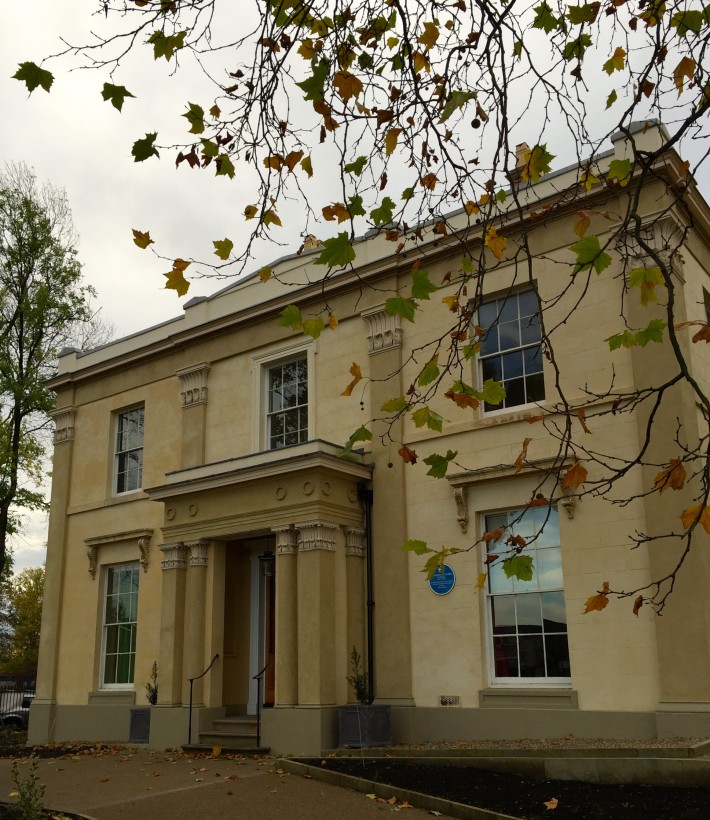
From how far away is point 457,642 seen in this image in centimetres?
1372

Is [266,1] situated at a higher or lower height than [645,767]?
higher

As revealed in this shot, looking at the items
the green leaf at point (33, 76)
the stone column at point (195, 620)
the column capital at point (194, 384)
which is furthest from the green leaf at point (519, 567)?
the column capital at point (194, 384)

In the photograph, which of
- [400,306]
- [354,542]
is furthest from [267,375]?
[400,306]

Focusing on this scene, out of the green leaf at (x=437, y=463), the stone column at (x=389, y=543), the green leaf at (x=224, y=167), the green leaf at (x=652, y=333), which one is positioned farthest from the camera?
the stone column at (x=389, y=543)

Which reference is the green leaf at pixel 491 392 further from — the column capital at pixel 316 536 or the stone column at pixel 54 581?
the stone column at pixel 54 581

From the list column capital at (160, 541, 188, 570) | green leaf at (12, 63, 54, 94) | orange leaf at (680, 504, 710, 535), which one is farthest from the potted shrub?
green leaf at (12, 63, 54, 94)

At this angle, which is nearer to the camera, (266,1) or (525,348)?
(266,1)

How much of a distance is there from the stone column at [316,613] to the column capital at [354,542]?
45cm

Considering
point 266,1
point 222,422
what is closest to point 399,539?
point 222,422

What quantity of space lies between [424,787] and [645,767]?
92.8 inches

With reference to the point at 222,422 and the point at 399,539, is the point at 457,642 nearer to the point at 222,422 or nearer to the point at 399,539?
the point at 399,539

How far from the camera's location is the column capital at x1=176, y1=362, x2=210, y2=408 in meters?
18.5

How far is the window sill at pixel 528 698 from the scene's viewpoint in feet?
40.7

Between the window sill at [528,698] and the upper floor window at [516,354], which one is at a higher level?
the upper floor window at [516,354]
